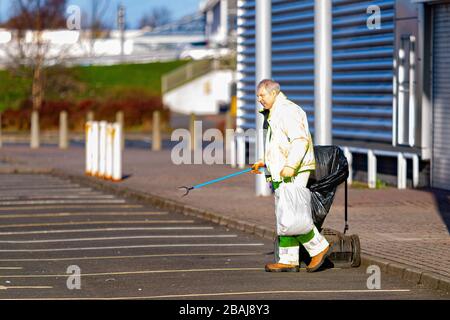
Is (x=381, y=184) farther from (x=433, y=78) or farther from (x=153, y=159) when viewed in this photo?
(x=153, y=159)

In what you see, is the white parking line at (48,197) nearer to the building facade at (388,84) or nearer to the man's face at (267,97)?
the building facade at (388,84)

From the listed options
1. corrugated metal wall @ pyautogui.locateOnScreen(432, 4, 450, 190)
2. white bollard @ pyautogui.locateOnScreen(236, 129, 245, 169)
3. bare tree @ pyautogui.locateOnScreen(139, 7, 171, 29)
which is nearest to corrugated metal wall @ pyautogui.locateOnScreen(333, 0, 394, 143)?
corrugated metal wall @ pyautogui.locateOnScreen(432, 4, 450, 190)

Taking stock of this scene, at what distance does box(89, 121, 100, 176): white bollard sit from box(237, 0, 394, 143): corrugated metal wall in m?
3.87

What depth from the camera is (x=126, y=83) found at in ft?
269

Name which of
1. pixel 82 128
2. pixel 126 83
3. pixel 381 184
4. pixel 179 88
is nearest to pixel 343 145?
pixel 381 184

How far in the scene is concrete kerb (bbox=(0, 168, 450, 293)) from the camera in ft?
36.4

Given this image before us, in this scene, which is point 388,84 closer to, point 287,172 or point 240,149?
point 240,149

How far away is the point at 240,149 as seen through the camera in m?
26.6

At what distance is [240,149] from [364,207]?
369 inches

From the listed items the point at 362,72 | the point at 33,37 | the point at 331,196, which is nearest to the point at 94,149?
the point at 362,72

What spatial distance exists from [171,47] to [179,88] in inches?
1492

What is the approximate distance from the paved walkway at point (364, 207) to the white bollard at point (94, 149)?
66 cm

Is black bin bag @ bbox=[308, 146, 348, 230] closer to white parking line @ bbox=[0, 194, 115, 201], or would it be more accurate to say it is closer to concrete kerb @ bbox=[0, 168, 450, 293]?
concrete kerb @ bbox=[0, 168, 450, 293]

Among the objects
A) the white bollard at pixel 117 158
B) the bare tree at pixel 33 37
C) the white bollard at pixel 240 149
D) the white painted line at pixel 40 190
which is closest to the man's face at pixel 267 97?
the white painted line at pixel 40 190
